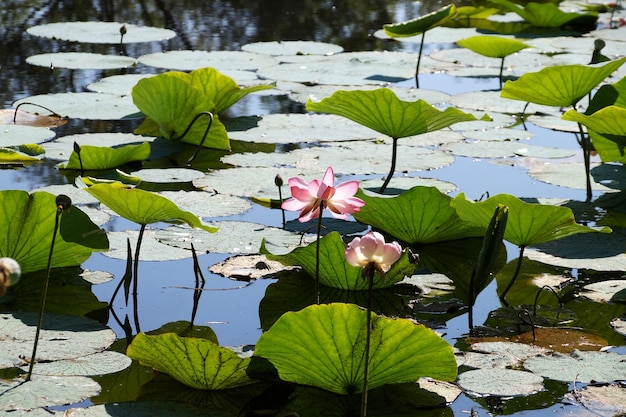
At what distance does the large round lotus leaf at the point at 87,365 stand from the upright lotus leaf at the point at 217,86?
5.70ft

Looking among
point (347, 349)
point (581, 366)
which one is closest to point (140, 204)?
point (347, 349)

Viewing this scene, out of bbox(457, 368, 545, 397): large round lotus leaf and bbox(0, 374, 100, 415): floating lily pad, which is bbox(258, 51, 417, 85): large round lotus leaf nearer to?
bbox(457, 368, 545, 397): large round lotus leaf

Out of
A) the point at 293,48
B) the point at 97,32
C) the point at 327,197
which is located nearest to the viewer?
the point at 327,197

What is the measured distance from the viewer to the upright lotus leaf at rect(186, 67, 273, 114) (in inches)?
131

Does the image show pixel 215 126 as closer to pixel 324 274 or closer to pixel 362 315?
pixel 324 274

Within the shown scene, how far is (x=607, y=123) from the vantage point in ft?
8.16

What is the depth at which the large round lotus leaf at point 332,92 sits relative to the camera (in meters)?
3.97

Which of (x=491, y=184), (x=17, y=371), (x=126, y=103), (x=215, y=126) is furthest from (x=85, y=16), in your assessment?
(x=17, y=371)

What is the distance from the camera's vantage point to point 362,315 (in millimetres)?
1503

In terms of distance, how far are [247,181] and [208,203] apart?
11.0 inches

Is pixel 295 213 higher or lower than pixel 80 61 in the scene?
lower

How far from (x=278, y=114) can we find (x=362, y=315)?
229 centimetres

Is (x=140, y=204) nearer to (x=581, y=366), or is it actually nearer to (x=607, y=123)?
(x=581, y=366)

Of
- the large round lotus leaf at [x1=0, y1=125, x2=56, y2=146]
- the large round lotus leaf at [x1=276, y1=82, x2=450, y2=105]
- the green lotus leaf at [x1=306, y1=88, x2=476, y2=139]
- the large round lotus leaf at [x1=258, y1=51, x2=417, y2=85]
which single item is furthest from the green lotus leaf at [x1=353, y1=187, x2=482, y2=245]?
the large round lotus leaf at [x1=258, y1=51, x2=417, y2=85]
